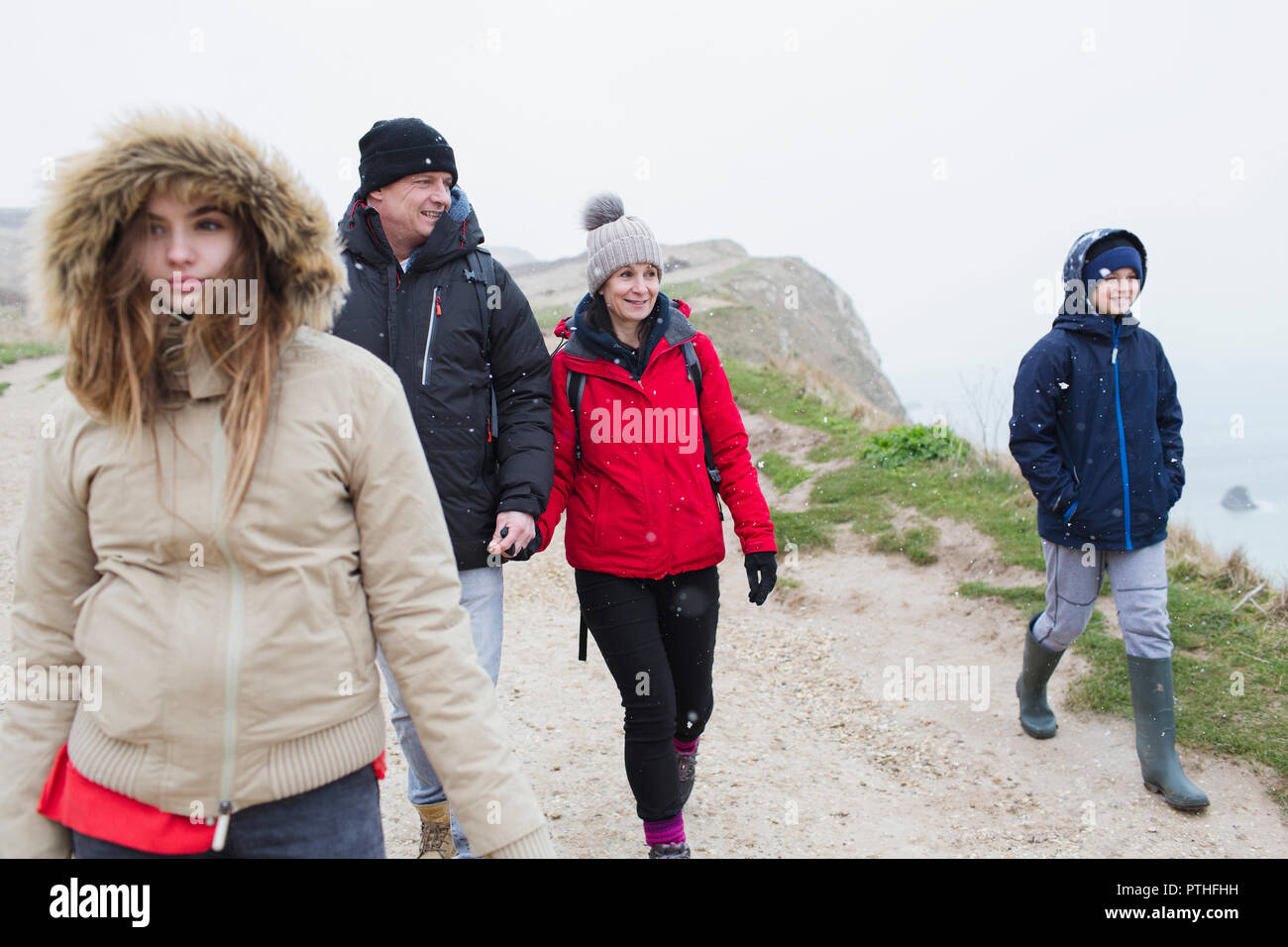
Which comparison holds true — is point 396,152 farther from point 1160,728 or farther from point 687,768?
point 1160,728

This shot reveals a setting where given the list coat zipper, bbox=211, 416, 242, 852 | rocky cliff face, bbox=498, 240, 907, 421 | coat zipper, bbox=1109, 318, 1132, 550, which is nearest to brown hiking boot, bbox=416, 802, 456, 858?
coat zipper, bbox=211, 416, 242, 852

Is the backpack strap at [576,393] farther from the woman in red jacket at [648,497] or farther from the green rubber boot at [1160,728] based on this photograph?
the green rubber boot at [1160,728]

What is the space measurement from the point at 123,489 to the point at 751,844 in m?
3.27

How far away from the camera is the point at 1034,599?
681 cm

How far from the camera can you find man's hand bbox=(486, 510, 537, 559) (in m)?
3.25

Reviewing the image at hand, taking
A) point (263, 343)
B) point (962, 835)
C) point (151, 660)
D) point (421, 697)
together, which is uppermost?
point (263, 343)

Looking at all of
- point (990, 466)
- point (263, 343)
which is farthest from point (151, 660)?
point (990, 466)

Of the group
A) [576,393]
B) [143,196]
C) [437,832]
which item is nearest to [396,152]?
[576,393]

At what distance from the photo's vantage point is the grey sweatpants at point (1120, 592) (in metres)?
4.44

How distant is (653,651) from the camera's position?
11.7ft

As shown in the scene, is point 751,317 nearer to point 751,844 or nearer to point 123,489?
point 751,844

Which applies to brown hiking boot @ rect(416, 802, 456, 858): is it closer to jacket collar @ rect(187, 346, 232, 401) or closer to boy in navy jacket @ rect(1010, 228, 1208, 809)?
jacket collar @ rect(187, 346, 232, 401)

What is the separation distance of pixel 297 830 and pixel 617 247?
2.59 m

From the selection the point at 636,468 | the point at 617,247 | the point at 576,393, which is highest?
the point at 617,247
